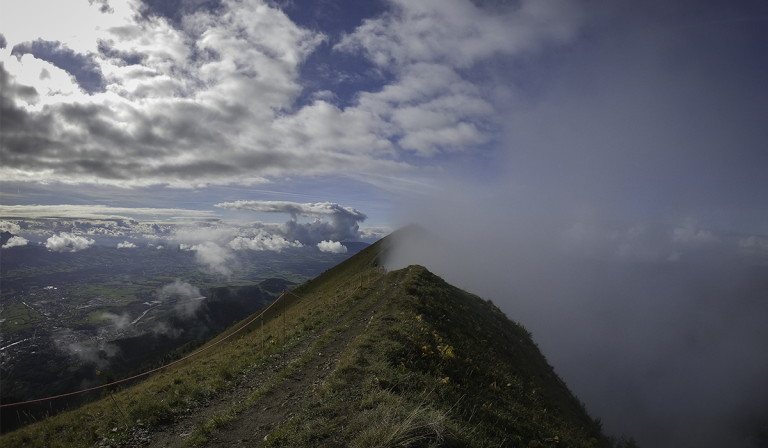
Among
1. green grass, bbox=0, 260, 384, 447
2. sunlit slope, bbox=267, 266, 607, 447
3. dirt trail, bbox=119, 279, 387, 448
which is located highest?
sunlit slope, bbox=267, 266, 607, 447

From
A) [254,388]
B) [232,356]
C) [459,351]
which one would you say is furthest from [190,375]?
[459,351]

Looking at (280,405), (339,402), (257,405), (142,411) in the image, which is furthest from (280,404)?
(142,411)

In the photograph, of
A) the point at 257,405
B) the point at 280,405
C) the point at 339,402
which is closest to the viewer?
the point at 339,402

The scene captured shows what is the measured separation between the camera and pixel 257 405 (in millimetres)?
12297

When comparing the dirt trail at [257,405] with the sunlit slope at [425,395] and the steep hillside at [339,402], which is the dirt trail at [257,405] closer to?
the steep hillside at [339,402]

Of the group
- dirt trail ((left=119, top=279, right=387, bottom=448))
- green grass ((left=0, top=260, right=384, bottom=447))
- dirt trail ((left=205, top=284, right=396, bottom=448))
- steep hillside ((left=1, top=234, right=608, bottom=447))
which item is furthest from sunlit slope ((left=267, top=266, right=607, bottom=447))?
green grass ((left=0, top=260, right=384, bottom=447))

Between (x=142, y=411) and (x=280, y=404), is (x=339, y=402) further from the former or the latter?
(x=142, y=411)

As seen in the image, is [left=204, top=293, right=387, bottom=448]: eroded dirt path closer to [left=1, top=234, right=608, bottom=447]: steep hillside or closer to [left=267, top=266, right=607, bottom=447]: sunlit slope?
[left=1, top=234, right=608, bottom=447]: steep hillside

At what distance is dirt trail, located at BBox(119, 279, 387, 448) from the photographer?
10492 mm

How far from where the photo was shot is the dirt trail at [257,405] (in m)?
10.5

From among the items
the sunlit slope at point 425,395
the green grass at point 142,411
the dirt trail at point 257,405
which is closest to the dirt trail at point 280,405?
the dirt trail at point 257,405

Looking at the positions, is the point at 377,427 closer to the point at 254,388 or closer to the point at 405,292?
the point at 254,388

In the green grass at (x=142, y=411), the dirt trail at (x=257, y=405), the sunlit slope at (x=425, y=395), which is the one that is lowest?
the green grass at (x=142, y=411)

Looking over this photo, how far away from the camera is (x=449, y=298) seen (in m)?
34.3
